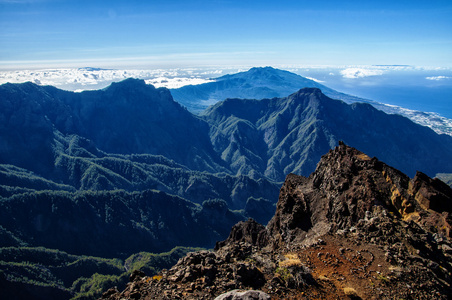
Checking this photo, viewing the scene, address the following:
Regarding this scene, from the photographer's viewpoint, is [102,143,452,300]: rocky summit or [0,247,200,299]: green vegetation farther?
[0,247,200,299]: green vegetation

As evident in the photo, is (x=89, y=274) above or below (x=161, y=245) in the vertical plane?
above

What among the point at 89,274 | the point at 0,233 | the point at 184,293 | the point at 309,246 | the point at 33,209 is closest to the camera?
the point at 184,293

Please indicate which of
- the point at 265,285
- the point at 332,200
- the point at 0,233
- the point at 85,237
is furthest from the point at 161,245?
the point at 265,285

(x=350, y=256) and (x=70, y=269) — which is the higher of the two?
(x=350, y=256)

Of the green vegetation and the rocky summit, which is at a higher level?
the rocky summit

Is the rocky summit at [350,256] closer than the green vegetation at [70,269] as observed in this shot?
Yes

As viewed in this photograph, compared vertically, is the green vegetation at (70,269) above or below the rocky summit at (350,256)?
below

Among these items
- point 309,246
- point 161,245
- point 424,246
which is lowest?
point 161,245

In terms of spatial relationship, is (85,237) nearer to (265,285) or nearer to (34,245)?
(34,245)
